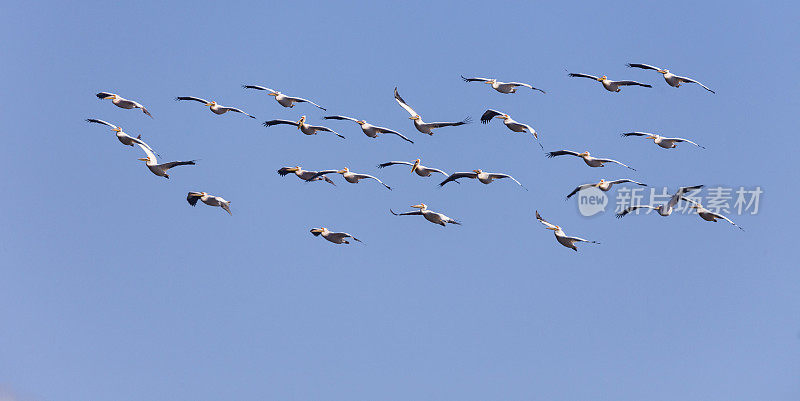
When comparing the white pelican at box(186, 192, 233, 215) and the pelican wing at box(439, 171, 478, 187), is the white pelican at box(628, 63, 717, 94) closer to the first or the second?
the pelican wing at box(439, 171, 478, 187)

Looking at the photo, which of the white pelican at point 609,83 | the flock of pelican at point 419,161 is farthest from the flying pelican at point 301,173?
the white pelican at point 609,83

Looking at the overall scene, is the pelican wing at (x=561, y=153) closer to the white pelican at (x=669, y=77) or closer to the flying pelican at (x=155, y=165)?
the white pelican at (x=669, y=77)

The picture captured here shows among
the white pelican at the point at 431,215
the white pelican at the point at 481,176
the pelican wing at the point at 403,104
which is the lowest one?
the white pelican at the point at 431,215

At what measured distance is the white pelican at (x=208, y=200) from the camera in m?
36.8

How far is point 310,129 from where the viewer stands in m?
40.4

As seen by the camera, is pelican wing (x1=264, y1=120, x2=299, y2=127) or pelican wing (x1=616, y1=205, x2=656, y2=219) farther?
pelican wing (x1=264, y1=120, x2=299, y2=127)

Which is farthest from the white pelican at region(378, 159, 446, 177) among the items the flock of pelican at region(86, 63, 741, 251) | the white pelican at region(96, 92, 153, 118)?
the white pelican at region(96, 92, 153, 118)

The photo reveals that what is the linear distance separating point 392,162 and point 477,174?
3986 millimetres

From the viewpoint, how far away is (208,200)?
122 feet

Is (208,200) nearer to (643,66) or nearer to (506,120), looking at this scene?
(506,120)

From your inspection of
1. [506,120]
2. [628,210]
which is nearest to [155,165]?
[506,120]

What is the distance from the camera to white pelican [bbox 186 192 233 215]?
36.8 metres

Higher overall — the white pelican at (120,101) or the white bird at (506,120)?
the white bird at (506,120)

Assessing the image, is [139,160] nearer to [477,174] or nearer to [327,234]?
[327,234]
